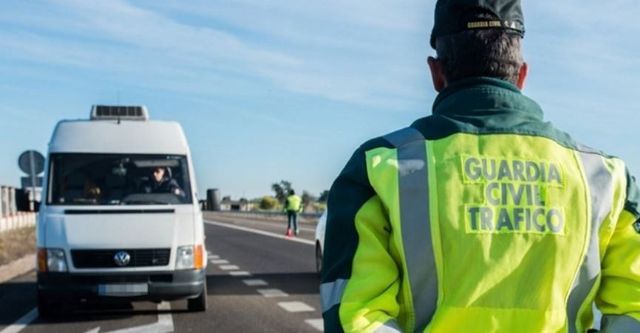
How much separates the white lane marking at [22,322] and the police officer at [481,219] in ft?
30.2

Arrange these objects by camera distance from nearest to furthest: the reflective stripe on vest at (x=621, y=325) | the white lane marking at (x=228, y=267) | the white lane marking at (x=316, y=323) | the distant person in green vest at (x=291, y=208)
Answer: the reflective stripe on vest at (x=621, y=325) → the white lane marking at (x=316, y=323) → the white lane marking at (x=228, y=267) → the distant person in green vest at (x=291, y=208)

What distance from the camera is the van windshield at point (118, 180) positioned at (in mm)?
12039

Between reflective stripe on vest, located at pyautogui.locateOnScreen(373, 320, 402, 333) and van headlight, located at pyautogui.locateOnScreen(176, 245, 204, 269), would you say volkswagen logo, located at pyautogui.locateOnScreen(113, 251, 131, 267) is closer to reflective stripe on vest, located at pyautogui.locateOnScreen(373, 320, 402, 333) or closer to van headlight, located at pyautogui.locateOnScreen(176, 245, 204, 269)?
van headlight, located at pyautogui.locateOnScreen(176, 245, 204, 269)

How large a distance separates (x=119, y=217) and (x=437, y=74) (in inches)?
379

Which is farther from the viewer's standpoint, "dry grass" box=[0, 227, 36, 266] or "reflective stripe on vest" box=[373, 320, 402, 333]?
"dry grass" box=[0, 227, 36, 266]

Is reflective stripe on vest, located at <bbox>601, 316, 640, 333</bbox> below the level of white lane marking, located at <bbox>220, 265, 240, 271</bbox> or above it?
above

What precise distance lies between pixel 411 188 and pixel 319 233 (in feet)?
49.2

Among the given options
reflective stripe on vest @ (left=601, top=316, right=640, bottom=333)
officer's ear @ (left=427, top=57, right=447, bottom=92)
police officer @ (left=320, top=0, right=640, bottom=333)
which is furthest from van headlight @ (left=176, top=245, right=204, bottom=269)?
reflective stripe on vest @ (left=601, top=316, right=640, bottom=333)

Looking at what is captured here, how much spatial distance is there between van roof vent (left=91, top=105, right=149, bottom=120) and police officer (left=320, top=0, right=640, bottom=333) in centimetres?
1106

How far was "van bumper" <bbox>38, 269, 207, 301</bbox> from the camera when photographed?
11289mm

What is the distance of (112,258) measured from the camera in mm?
11531

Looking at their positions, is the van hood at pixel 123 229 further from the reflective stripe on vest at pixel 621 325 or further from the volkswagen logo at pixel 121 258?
the reflective stripe on vest at pixel 621 325

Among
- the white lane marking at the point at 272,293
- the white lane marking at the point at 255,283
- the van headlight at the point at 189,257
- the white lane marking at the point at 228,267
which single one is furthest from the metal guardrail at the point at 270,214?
the van headlight at the point at 189,257

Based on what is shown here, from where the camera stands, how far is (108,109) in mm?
13203
